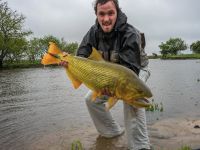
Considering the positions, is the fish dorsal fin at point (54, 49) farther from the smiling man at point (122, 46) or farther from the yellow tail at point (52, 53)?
the smiling man at point (122, 46)

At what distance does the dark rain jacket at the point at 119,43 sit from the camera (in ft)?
17.7

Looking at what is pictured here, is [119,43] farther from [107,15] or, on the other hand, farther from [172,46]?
[172,46]

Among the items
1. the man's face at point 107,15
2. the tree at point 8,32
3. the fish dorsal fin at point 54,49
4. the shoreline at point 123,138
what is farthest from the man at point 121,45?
the tree at point 8,32

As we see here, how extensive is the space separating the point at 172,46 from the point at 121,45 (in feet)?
543

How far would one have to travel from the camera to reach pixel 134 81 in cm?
464

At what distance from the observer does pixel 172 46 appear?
166250 mm

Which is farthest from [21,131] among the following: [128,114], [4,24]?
[4,24]

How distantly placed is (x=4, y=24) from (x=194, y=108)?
6112 cm

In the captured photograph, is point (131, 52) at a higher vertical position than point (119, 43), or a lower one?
lower

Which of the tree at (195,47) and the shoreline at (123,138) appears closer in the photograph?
the shoreline at (123,138)

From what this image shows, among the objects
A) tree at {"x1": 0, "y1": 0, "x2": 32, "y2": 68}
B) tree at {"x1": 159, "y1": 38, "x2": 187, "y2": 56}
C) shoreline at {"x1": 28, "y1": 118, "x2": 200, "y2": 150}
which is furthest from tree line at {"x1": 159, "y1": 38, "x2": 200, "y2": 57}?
shoreline at {"x1": 28, "y1": 118, "x2": 200, "y2": 150}

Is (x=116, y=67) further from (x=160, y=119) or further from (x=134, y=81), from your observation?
(x=160, y=119)

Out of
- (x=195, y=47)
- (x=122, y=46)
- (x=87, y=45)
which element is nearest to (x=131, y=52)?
(x=122, y=46)

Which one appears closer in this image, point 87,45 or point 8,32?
point 87,45
